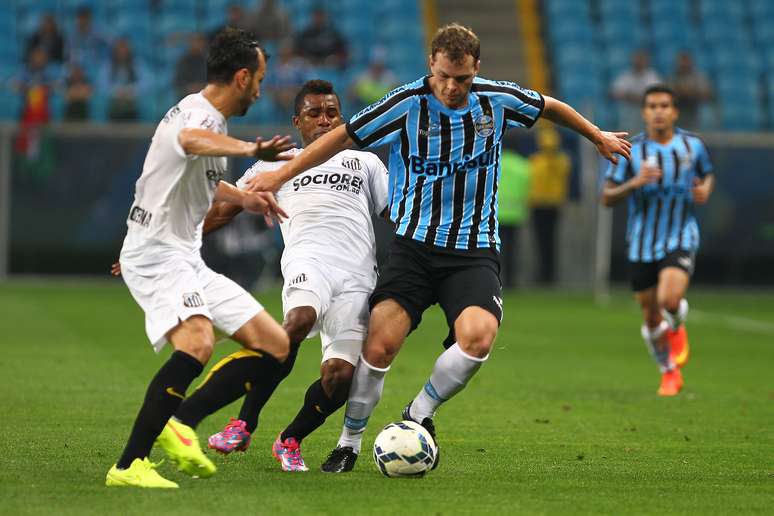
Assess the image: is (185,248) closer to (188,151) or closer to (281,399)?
(188,151)

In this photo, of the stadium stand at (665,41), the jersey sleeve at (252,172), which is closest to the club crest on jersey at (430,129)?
the jersey sleeve at (252,172)

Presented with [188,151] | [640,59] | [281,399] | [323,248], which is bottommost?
[281,399]

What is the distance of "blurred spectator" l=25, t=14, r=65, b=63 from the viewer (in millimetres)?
20922

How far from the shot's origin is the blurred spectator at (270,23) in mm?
21609

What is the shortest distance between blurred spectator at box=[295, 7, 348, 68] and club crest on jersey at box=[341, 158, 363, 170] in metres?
14.3

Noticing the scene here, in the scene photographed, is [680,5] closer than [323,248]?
No

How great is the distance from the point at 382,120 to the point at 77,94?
47.7 feet

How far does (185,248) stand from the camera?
246 inches

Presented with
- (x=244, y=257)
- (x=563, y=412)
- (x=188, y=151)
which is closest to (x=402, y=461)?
(x=188, y=151)

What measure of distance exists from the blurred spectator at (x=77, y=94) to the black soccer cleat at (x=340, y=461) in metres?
14.6

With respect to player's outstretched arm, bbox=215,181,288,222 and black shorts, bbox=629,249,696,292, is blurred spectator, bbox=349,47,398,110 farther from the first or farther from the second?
player's outstretched arm, bbox=215,181,288,222

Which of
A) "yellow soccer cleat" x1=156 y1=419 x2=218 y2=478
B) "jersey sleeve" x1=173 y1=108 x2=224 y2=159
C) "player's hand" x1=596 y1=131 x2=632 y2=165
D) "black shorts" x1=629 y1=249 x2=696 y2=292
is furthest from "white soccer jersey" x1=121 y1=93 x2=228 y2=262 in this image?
"black shorts" x1=629 y1=249 x2=696 y2=292

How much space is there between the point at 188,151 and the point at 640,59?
661 inches

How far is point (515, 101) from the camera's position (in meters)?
6.98
